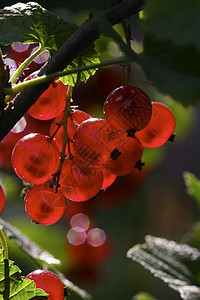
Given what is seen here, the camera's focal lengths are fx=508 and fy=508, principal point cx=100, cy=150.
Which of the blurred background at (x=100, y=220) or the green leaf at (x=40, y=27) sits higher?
the green leaf at (x=40, y=27)

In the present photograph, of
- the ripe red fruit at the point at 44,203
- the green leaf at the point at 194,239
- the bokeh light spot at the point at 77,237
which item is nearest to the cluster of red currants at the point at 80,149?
the ripe red fruit at the point at 44,203

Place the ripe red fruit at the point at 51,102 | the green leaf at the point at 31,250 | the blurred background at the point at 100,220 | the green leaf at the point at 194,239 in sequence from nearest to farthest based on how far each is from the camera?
the ripe red fruit at the point at 51,102 < the green leaf at the point at 31,250 < the green leaf at the point at 194,239 < the blurred background at the point at 100,220

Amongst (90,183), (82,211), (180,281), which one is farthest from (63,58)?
(82,211)

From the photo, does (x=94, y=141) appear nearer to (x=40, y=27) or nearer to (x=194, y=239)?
(x=40, y=27)

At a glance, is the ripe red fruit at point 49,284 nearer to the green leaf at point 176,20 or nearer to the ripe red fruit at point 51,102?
the ripe red fruit at point 51,102

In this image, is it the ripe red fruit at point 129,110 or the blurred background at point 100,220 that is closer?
the ripe red fruit at point 129,110

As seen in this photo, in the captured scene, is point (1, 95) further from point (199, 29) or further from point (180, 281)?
point (180, 281)

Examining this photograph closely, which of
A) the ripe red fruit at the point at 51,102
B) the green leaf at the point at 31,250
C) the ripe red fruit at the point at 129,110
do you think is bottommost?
the green leaf at the point at 31,250
